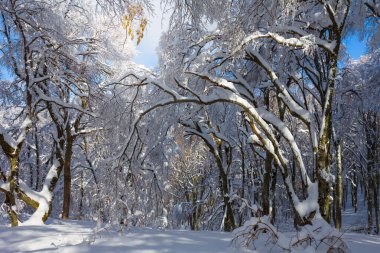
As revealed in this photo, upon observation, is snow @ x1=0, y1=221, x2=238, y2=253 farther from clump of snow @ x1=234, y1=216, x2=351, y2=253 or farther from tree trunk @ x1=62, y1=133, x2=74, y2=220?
tree trunk @ x1=62, y1=133, x2=74, y2=220

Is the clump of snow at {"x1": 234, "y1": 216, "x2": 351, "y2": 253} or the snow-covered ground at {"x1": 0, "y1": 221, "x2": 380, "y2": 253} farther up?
the clump of snow at {"x1": 234, "y1": 216, "x2": 351, "y2": 253}

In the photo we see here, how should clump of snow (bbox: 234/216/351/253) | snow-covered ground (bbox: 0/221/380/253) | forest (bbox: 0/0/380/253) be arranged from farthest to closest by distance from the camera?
forest (bbox: 0/0/380/253) < clump of snow (bbox: 234/216/351/253) < snow-covered ground (bbox: 0/221/380/253)

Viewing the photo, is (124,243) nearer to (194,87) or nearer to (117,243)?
(117,243)

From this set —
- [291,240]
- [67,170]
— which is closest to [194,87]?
[291,240]

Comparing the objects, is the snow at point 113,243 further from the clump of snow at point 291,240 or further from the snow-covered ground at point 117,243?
the clump of snow at point 291,240

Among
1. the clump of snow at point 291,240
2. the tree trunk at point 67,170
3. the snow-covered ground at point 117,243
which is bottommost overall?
the snow-covered ground at point 117,243

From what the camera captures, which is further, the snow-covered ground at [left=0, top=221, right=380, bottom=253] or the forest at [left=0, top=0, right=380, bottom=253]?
the forest at [left=0, top=0, right=380, bottom=253]

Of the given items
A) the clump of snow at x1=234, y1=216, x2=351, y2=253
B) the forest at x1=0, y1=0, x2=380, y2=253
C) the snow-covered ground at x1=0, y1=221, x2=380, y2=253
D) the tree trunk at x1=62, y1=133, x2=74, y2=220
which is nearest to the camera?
the snow-covered ground at x1=0, y1=221, x2=380, y2=253

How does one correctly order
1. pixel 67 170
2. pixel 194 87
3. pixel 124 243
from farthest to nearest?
1. pixel 67 170
2. pixel 194 87
3. pixel 124 243

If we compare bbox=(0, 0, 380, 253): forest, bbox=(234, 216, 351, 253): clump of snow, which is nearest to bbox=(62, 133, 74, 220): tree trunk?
bbox=(0, 0, 380, 253): forest

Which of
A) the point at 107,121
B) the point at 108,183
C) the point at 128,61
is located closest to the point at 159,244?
the point at 108,183

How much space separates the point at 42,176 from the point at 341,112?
15.9m

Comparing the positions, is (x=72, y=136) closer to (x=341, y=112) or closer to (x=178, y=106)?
(x=178, y=106)

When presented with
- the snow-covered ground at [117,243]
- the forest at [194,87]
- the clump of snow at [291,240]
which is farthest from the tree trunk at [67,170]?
the clump of snow at [291,240]
